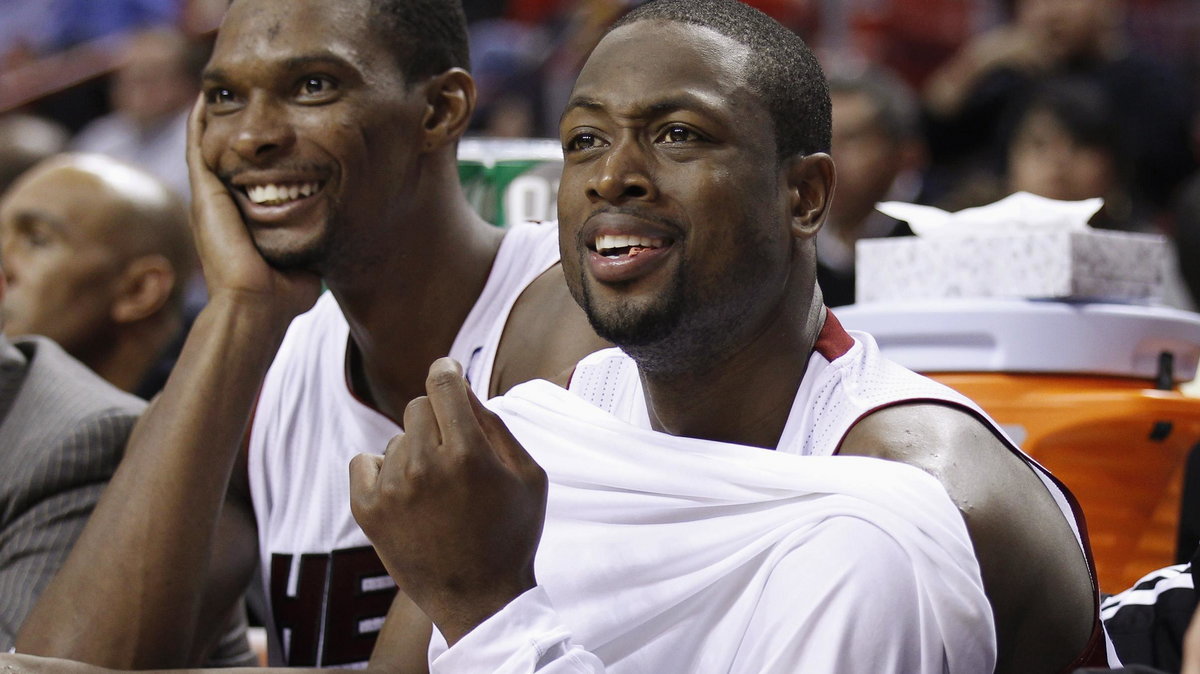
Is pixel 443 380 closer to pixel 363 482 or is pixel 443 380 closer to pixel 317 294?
pixel 363 482

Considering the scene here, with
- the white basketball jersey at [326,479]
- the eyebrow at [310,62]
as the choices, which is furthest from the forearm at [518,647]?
the eyebrow at [310,62]

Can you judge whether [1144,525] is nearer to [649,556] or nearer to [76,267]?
[649,556]

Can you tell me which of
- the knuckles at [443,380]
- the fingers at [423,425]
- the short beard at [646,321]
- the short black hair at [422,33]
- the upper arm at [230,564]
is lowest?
the upper arm at [230,564]

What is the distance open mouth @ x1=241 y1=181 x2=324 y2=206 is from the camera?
95.9 inches

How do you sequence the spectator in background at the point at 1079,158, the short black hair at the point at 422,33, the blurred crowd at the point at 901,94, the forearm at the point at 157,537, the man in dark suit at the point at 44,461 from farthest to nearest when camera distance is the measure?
the blurred crowd at the point at 901,94 → the spectator in background at the point at 1079,158 → the short black hair at the point at 422,33 → the man in dark suit at the point at 44,461 → the forearm at the point at 157,537

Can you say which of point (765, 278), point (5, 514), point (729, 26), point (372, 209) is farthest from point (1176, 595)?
point (5, 514)

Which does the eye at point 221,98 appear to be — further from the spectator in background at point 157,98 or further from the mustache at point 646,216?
the spectator in background at point 157,98

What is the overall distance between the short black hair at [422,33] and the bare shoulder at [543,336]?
421mm

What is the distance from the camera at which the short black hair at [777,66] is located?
178cm

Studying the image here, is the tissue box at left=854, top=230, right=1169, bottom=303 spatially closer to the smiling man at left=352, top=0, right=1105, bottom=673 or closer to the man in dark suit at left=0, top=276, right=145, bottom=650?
the smiling man at left=352, top=0, right=1105, bottom=673

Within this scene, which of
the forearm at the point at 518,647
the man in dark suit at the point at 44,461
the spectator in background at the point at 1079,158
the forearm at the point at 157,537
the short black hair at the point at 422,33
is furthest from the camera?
the spectator in background at the point at 1079,158

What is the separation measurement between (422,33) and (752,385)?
1.07 m

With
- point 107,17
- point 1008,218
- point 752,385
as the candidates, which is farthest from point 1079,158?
point 107,17

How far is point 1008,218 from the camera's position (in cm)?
260
